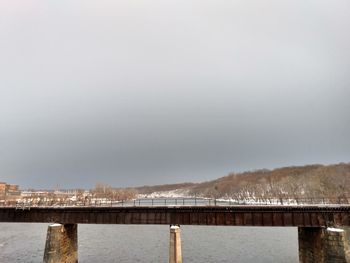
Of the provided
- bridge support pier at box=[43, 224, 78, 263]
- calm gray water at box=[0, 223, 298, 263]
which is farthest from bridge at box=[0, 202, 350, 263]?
calm gray water at box=[0, 223, 298, 263]

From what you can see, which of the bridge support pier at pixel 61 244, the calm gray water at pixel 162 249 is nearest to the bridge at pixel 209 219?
the bridge support pier at pixel 61 244

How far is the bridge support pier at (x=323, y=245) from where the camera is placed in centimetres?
2816

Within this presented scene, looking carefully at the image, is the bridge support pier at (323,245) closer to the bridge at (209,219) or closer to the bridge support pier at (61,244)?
the bridge at (209,219)

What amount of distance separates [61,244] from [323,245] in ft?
97.5

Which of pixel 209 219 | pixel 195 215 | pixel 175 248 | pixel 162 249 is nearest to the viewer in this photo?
pixel 175 248

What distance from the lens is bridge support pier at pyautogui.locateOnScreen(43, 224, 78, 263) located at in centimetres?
3212

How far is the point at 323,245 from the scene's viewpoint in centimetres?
2981

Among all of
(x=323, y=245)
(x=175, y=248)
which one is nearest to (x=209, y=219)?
(x=175, y=248)

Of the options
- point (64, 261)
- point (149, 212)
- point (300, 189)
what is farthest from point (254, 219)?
A: point (300, 189)

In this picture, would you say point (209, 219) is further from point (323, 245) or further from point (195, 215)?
point (323, 245)

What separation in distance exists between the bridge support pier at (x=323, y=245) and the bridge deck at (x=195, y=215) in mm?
1801

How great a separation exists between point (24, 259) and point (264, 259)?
33.3m

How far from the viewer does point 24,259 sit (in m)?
39.4

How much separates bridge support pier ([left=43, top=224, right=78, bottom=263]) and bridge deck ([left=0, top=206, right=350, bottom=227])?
1.77 m
